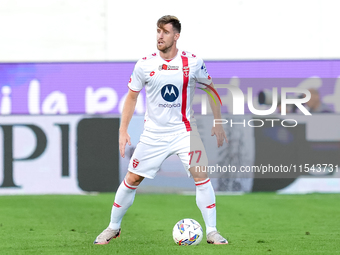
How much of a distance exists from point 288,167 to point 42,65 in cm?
554

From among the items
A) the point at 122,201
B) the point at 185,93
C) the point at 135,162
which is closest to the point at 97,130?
the point at 122,201

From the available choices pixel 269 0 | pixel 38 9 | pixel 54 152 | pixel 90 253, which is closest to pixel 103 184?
pixel 54 152

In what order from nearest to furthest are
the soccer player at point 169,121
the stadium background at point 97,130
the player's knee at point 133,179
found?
the soccer player at point 169,121 < the player's knee at point 133,179 < the stadium background at point 97,130

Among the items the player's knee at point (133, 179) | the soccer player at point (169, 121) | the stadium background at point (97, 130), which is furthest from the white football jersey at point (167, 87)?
the stadium background at point (97, 130)

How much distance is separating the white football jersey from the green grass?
1.24 meters

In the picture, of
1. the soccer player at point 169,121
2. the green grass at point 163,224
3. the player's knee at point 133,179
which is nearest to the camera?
the green grass at point 163,224

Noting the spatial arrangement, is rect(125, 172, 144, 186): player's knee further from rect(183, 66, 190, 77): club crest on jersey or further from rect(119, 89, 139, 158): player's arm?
rect(183, 66, 190, 77): club crest on jersey

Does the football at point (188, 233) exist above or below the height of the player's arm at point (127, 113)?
below

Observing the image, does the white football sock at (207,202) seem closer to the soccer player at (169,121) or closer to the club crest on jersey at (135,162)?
the soccer player at (169,121)

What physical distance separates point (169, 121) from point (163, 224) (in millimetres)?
2616

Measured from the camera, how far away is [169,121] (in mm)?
6348

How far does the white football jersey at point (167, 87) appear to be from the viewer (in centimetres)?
631

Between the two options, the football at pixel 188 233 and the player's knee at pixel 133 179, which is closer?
the football at pixel 188 233

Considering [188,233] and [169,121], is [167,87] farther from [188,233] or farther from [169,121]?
[188,233]
